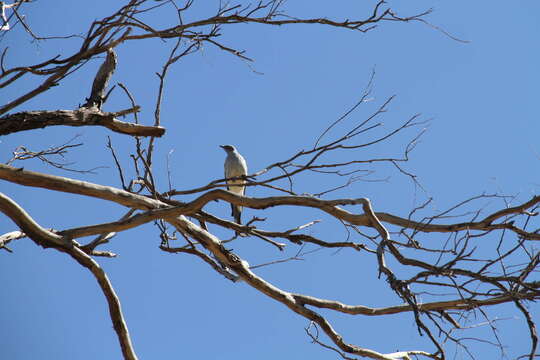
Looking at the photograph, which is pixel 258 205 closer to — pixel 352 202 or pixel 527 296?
pixel 352 202

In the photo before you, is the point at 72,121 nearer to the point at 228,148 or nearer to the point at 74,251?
the point at 74,251

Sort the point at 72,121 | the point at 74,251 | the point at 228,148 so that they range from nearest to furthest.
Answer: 1. the point at 74,251
2. the point at 72,121
3. the point at 228,148

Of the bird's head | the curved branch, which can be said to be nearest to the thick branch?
the curved branch

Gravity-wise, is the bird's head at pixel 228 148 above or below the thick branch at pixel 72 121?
above

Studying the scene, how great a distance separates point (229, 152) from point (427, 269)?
6.52 meters

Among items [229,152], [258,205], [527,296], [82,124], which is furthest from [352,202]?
[229,152]

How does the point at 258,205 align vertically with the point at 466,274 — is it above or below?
above

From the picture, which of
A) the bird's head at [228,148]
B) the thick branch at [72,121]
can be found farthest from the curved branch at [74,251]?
the bird's head at [228,148]

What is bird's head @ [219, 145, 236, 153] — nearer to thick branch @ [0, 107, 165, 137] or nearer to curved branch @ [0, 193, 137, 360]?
thick branch @ [0, 107, 165, 137]

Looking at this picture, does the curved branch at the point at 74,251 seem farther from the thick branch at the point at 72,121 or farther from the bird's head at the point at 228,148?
the bird's head at the point at 228,148

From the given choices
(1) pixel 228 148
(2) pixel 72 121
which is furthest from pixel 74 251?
(1) pixel 228 148

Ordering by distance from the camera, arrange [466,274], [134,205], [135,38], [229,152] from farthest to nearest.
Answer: [229,152], [135,38], [134,205], [466,274]

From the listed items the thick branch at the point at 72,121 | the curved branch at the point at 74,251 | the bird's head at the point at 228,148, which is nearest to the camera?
the curved branch at the point at 74,251

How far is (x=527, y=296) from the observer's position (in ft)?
9.82
